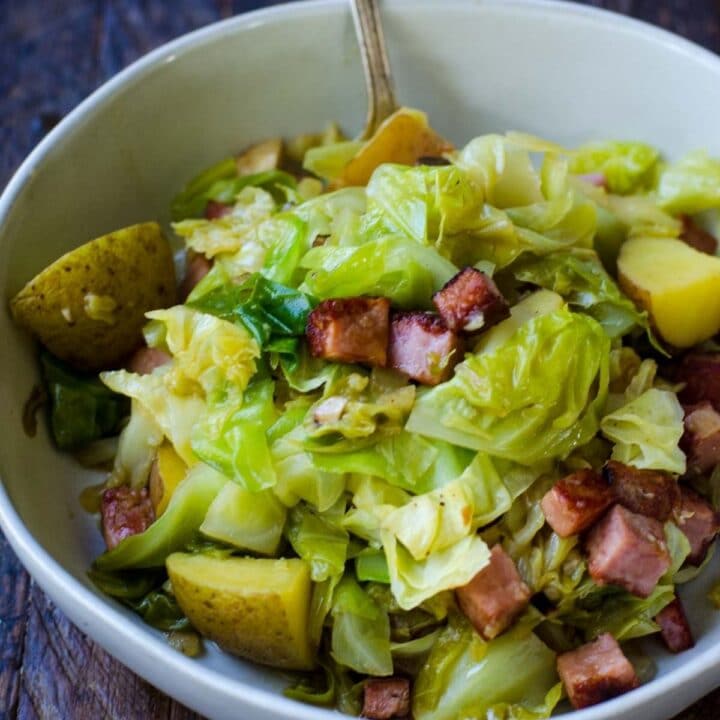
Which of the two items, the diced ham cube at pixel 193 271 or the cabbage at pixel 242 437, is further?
the diced ham cube at pixel 193 271

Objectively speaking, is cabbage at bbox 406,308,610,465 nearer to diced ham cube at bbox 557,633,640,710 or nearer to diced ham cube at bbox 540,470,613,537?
diced ham cube at bbox 540,470,613,537

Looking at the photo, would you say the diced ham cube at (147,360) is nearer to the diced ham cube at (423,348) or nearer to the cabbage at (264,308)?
the cabbage at (264,308)

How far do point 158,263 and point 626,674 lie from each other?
1.84 meters

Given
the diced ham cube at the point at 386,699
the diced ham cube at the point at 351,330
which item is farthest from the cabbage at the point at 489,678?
the diced ham cube at the point at 351,330

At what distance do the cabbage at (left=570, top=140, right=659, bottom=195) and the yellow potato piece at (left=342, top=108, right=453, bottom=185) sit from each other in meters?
0.56

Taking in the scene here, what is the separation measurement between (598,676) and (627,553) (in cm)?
29

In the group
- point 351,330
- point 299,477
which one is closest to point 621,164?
point 351,330

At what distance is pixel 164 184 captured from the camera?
3.78 m

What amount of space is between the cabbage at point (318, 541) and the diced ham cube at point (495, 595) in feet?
1.06

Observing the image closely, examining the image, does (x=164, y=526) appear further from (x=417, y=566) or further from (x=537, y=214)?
(x=537, y=214)

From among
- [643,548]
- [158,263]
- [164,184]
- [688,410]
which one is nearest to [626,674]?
[643,548]

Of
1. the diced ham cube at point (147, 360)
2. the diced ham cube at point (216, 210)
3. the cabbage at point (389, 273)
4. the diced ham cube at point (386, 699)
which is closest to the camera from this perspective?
the diced ham cube at point (386, 699)

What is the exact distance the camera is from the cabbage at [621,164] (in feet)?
12.0

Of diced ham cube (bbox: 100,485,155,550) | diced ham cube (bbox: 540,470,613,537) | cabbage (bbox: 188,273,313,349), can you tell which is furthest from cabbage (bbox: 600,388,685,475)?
diced ham cube (bbox: 100,485,155,550)
